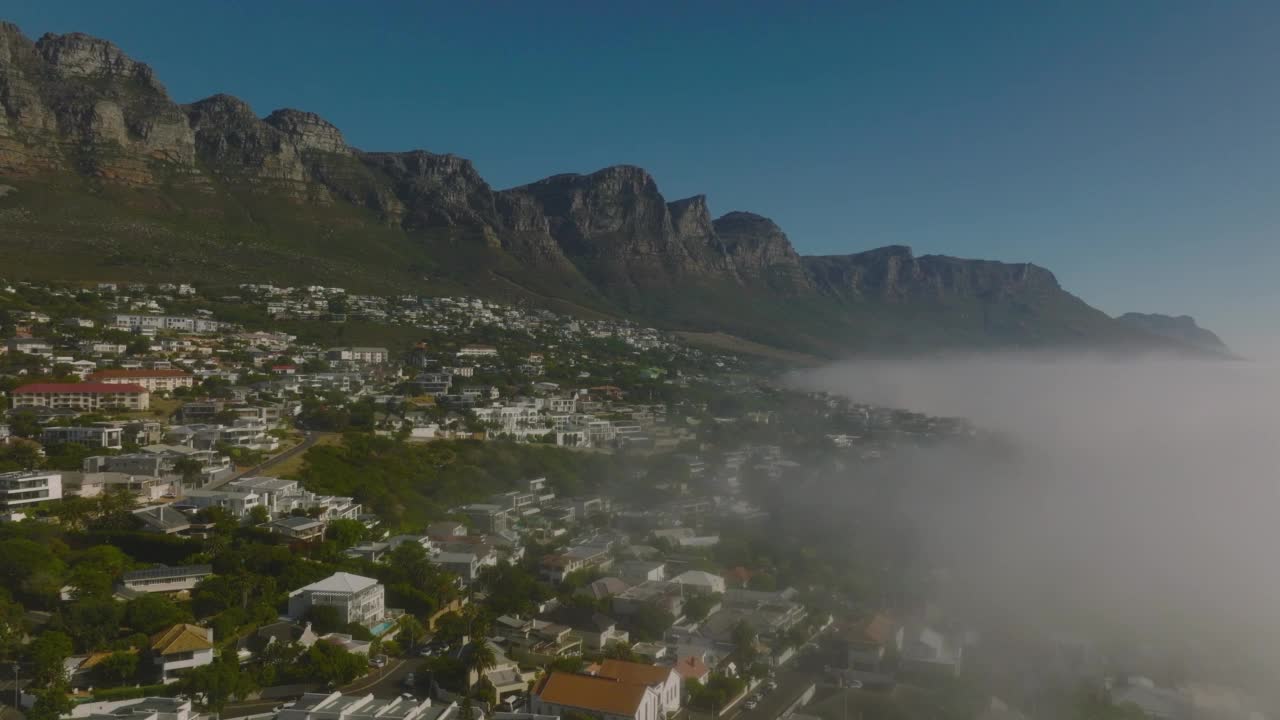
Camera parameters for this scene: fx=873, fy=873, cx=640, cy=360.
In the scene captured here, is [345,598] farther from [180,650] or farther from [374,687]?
[180,650]

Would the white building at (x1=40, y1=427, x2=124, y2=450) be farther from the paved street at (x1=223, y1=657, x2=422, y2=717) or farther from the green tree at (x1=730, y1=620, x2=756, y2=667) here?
the green tree at (x1=730, y1=620, x2=756, y2=667)

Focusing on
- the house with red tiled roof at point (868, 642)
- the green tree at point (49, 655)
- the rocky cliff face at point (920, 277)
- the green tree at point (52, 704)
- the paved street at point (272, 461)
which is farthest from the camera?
the rocky cliff face at point (920, 277)

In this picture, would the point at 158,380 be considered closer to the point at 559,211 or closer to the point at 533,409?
the point at 533,409

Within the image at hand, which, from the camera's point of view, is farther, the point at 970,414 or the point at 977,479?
the point at 970,414

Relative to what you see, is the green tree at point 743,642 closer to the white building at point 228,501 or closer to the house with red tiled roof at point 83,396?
the white building at point 228,501

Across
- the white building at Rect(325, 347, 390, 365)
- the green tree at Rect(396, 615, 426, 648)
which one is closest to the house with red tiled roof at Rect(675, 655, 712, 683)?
the green tree at Rect(396, 615, 426, 648)

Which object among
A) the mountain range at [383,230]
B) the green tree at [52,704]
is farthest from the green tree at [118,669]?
the mountain range at [383,230]

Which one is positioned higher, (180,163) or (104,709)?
(180,163)

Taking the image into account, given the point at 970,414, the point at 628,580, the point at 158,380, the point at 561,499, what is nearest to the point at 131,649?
the point at 628,580
